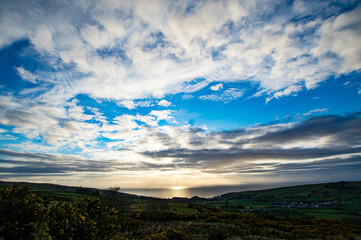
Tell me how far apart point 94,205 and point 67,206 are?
160 cm

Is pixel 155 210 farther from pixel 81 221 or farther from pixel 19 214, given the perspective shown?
pixel 19 214

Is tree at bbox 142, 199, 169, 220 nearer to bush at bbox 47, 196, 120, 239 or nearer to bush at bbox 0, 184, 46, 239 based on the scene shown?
bush at bbox 47, 196, 120, 239

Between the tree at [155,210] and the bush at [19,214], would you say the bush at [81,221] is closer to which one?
the bush at [19,214]

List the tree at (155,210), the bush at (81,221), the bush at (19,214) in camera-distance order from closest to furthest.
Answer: the bush at (19,214), the bush at (81,221), the tree at (155,210)

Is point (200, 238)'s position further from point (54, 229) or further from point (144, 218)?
point (144, 218)

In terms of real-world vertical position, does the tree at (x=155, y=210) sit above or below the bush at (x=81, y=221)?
below

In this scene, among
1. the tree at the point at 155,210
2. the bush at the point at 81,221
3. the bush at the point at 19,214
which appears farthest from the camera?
the tree at the point at 155,210

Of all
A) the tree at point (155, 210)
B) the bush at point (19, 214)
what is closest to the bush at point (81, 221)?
the bush at point (19, 214)

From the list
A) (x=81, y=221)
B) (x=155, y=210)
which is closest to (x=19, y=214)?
(x=81, y=221)

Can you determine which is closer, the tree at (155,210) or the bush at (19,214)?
the bush at (19,214)

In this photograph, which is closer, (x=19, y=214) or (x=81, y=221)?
(x=19, y=214)

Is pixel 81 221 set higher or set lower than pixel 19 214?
lower

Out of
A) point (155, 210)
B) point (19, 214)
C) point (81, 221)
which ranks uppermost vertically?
point (19, 214)

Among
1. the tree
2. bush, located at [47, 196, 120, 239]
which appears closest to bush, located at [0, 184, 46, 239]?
bush, located at [47, 196, 120, 239]
